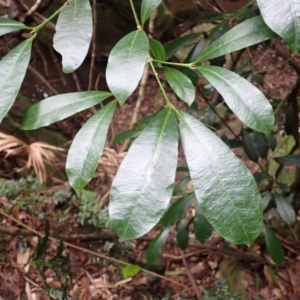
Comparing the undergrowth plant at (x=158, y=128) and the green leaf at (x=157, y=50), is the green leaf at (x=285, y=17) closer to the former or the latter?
the undergrowth plant at (x=158, y=128)

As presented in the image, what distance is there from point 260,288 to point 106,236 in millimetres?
583

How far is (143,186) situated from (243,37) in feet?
0.82

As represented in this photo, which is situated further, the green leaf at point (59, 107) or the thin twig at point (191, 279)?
the thin twig at point (191, 279)

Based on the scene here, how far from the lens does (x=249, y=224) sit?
40 centimetres

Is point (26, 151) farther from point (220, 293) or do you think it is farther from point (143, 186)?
point (143, 186)

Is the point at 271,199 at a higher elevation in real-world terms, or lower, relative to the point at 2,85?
lower

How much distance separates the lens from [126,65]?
413mm

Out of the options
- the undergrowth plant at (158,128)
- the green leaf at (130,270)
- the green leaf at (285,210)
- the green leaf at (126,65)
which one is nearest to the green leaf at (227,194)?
the undergrowth plant at (158,128)

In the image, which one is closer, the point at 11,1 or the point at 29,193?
the point at 11,1

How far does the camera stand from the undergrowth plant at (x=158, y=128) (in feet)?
1.27

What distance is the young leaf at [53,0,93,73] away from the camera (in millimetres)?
441

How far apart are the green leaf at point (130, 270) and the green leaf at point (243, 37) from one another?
0.99 m

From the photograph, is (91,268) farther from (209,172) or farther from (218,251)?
(209,172)

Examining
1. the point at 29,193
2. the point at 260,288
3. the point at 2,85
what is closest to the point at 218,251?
the point at 260,288
